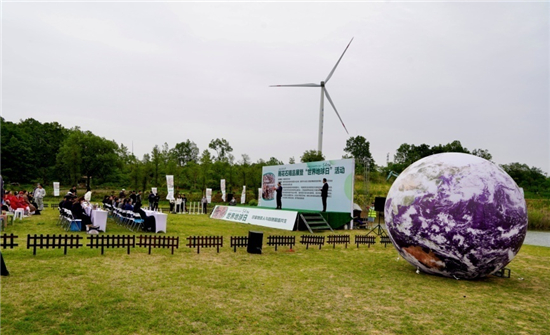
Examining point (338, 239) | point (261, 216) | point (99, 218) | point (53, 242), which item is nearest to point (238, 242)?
point (338, 239)

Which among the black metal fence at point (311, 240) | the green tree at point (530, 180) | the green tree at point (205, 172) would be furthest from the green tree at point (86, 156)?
the green tree at point (530, 180)

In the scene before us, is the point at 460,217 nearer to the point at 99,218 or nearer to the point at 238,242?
the point at 238,242

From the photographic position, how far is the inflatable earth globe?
764 centimetres

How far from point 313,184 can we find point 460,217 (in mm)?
15137

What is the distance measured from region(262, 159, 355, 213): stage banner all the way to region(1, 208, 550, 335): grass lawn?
398 inches

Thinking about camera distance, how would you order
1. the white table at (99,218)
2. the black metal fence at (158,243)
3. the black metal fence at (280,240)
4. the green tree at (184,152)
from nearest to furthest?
the black metal fence at (158,243) < the black metal fence at (280,240) < the white table at (99,218) < the green tree at (184,152)

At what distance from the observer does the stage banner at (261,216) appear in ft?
63.5

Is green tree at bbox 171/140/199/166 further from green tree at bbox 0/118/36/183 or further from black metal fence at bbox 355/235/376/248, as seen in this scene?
black metal fence at bbox 355/235/376/248

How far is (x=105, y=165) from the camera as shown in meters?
61.0

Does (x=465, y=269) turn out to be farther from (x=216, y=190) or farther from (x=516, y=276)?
(x=216, y=190)

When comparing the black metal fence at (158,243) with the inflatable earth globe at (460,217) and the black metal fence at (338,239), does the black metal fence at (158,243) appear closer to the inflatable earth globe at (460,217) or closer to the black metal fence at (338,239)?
the black metal fence at (338,239)

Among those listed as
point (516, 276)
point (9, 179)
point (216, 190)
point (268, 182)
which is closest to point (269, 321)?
point (516, 276)

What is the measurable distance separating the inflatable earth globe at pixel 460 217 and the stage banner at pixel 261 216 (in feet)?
35.6

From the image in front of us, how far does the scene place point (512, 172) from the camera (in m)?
56.4
